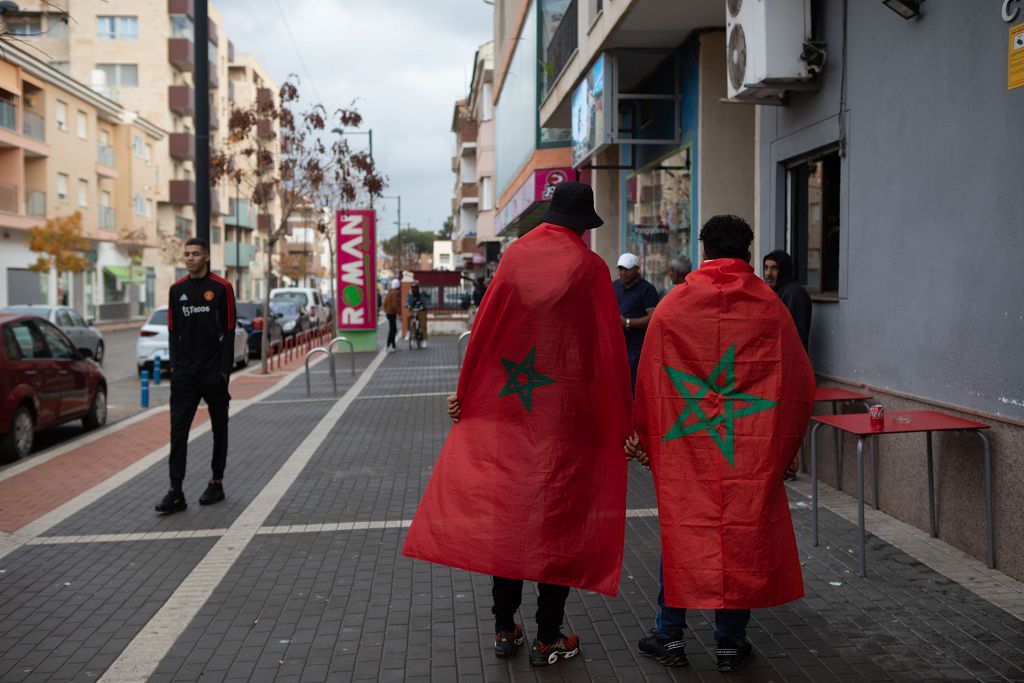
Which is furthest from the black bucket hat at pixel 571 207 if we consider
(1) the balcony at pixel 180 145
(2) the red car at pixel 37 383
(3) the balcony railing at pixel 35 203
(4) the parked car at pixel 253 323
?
(1) the balcony at pixel 180 145

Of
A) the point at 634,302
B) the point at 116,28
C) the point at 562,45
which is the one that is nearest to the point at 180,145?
the point at 116,28

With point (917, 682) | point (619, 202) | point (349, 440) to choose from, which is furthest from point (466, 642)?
point (619, 202)

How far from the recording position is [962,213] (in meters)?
6.13

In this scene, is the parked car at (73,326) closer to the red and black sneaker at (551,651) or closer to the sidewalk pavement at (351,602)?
the sidewalk pavement at (351,602)

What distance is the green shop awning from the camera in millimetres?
54938

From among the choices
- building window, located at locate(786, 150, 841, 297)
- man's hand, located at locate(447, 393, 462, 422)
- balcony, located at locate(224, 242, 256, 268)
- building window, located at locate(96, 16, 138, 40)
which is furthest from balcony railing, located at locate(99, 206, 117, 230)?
man's hand, located at locate(447, 393, 462, 422)

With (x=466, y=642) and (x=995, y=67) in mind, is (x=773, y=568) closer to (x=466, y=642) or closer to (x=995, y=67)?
(x=466, y=642)

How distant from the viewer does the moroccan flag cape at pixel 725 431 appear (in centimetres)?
412

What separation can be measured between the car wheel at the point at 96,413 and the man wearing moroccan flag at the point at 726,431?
10270 mm

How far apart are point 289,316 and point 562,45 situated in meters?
18.3

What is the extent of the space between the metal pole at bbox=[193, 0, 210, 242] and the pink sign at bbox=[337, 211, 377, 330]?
45.2ft

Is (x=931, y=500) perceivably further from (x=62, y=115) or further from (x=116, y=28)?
(x=116, y=28)

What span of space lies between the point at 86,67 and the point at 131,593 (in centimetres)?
6173

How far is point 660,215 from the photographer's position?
590 inches
